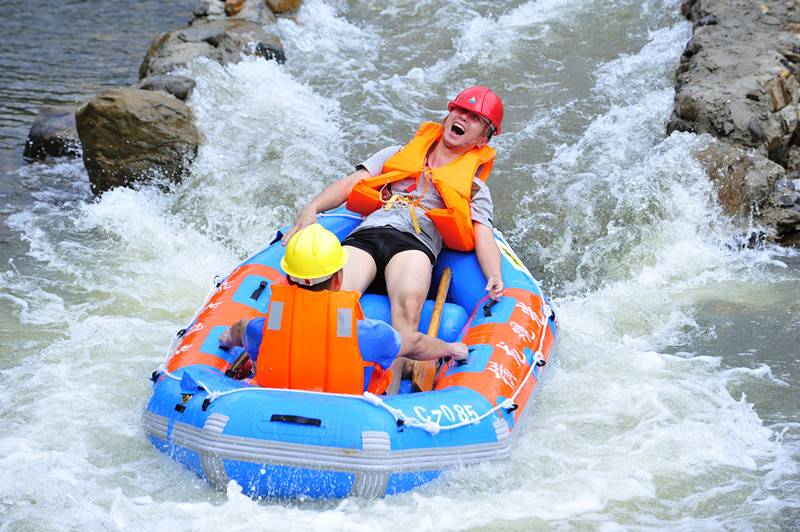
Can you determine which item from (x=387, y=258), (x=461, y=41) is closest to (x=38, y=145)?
(x=461, y=41)

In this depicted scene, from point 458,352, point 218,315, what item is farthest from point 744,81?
point 218,315

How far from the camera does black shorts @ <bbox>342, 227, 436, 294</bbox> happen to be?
527 cm

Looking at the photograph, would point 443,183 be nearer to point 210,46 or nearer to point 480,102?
point 480,102

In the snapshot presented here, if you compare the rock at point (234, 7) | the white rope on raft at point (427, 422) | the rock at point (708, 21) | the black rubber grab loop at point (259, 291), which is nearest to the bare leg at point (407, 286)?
the white rope on raft at point (427, 422)

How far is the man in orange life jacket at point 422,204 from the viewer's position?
17.0ft

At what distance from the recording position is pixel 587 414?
199 inches

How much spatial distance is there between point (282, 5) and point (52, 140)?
121 inches

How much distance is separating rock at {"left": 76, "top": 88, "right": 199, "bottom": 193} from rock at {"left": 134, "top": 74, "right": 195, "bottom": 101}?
63 centimetres

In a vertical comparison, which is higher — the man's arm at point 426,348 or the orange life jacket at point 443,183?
the orange life jacket at point 443,183

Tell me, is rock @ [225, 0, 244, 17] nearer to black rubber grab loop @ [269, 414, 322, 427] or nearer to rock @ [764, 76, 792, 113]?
rock @ [764, 76, 792, 113]

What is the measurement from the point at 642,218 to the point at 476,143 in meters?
1.76

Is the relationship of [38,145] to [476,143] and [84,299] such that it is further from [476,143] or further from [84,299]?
[476,143]

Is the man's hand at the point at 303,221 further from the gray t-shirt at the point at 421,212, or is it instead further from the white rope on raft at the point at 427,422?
the white rope on raft at the point at 427,422

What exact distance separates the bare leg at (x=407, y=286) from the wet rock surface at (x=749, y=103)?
9.22 ft
